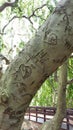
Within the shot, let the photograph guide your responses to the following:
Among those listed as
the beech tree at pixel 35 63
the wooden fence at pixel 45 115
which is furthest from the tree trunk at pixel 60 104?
the beech tree at pixel 35 63

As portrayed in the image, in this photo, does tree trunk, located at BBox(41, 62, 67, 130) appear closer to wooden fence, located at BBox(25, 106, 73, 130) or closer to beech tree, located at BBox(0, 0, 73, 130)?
wooden fence, located at BBox(25, 106, 73, 130)

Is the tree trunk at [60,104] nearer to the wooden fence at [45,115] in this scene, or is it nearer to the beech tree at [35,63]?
the wooden fence at [45,115]

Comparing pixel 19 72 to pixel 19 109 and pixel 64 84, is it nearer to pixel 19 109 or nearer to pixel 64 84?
pixel 19 109

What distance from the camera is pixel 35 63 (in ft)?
3.19

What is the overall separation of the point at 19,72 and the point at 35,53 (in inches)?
3.7

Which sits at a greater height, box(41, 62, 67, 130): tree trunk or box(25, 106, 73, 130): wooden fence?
box(41, 62, 67, 130): tree trunk

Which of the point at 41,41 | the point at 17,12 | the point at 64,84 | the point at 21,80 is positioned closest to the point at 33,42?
the point at 41,41

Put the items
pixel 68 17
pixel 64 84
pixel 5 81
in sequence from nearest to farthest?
pixel 68 17
pixel 5 81
pixel 64 84

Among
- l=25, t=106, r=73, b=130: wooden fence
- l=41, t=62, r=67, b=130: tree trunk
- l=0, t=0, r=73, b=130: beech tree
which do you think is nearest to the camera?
l=0, t=0, r=73, b=130: beech tree

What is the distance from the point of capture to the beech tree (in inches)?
36.9

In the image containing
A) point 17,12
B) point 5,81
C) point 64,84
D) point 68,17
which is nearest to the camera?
point 68,17

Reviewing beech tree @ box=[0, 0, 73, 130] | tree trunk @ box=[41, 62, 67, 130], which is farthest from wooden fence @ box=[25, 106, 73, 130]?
beech tree @ box=[0, 0, 73, 130]

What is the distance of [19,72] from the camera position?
1002mm

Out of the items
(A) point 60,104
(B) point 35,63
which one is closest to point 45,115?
(A) point 60,104
